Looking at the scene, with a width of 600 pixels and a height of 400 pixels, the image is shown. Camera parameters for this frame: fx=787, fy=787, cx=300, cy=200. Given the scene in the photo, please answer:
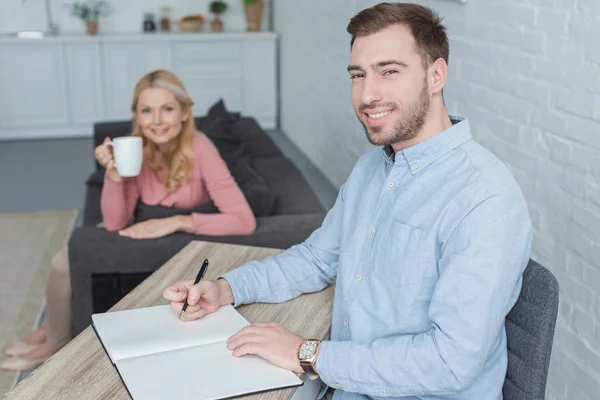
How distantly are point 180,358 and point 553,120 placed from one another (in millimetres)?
1495

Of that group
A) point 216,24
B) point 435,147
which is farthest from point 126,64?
point 435,147

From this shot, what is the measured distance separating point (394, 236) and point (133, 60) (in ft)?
18.5

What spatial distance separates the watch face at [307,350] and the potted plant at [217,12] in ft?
19.3

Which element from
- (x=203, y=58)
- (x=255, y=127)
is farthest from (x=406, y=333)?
(x=203, y=58)

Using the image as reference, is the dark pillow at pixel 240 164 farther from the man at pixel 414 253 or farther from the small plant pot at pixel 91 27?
the small plant pot at pixel 91 27

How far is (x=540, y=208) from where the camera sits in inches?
98.7

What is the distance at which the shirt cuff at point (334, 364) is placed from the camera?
141 centimetres

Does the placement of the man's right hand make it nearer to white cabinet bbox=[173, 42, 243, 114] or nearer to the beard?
the beard

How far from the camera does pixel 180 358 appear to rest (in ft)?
4.65

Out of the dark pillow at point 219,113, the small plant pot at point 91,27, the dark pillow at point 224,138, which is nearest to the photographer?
the dark pillow at point 224,138

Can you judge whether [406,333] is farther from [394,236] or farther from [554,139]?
[554,139]


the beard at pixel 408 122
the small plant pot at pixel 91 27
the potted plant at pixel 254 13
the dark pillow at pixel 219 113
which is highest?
the beard at pixel 408 122

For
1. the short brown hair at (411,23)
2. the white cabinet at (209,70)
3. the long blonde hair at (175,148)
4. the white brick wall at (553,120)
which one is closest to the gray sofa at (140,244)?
the long blonde hair at (175,148)

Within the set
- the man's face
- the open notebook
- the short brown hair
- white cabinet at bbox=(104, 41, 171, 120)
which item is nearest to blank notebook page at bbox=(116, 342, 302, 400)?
the open notebook
